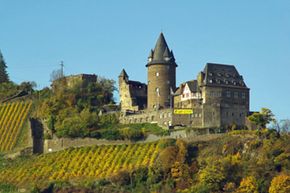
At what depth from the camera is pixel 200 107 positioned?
91.2 m

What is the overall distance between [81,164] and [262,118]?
50.0 ft

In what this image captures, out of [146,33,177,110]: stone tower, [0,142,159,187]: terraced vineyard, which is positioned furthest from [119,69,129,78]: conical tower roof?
[0,142,159,187]: terraced vineyard

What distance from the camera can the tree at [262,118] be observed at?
3511 inches

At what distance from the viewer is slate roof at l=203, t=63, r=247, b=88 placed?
305ft

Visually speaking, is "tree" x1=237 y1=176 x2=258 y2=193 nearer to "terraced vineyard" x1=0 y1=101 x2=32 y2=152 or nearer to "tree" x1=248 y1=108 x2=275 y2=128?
"tree" x1=248 y1=108 x2=275 y2=128

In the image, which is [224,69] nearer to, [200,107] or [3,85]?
[200,107]

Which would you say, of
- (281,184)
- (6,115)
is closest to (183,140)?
(281,184)

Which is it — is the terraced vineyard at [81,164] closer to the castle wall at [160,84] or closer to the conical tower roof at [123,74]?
the castle wall at [160,84]

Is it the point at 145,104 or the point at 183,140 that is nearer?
the point at 183,140

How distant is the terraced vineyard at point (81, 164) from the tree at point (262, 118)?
837 centimetres

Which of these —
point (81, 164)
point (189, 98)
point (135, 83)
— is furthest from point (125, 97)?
point (81, 164)

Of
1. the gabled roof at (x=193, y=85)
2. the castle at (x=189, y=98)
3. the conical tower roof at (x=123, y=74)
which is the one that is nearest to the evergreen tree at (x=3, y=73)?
the conical tower roof at (x=123, y=74)

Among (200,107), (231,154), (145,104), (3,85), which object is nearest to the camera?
(231,154)

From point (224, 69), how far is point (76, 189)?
61.4 feet
